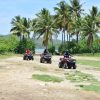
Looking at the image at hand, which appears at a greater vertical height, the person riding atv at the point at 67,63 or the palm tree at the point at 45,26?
the palm tree at the point at 45,26

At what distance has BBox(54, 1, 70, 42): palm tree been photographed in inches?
4439

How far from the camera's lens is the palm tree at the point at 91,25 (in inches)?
4115

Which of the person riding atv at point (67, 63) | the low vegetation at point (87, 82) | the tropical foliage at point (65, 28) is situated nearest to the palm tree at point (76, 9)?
the tropical foliage at point (65, 28)

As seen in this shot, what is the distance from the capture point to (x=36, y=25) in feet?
379

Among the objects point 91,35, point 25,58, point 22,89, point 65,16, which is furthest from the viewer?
point 65,16

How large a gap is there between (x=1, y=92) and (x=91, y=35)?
86994mm


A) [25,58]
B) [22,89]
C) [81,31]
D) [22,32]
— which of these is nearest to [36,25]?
[22,32]

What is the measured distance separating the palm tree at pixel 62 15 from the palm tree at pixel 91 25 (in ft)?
25.7

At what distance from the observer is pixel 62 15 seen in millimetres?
113250

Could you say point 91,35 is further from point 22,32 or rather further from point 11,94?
point 11,94

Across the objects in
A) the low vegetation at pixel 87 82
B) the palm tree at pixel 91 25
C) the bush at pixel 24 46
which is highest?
the palm tree at pixel 91 25

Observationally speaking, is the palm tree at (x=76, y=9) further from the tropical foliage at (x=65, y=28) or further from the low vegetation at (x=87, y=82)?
the low vegetation at (x=87, y=82)

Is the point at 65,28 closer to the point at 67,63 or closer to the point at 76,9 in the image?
the point at 76,9

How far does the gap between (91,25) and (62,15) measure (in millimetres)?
11589
